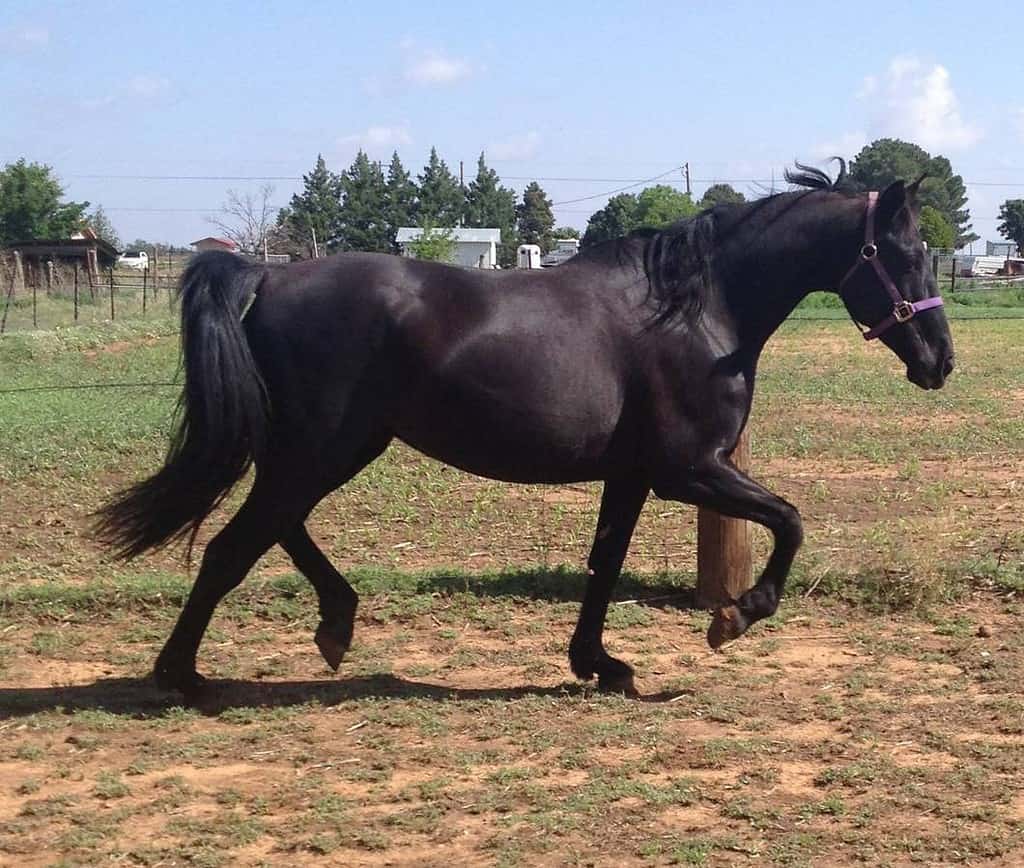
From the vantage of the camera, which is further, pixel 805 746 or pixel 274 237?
pixel 274 237

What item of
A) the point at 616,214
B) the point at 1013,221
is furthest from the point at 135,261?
the point at 1013,221

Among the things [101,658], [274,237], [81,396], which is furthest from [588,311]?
[274,237]

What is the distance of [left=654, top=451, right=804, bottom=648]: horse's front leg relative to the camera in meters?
5.05

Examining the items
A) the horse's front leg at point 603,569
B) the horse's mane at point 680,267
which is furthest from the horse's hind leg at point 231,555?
the horse's mane at point 680,267

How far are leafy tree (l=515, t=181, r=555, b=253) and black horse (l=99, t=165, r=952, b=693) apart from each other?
8594cm

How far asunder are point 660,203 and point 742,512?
55.7 meters

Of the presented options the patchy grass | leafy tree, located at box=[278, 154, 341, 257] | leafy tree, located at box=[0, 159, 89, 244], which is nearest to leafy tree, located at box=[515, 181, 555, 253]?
leafy tree, located at box=[278, 154, 341, 257]

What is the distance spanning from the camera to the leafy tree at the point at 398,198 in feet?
226

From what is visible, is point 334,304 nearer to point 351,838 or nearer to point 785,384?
point 351,838

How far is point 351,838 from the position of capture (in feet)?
12.2

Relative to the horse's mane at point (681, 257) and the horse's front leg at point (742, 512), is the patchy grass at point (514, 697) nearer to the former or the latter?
the horse's front leg at point (742, 512)

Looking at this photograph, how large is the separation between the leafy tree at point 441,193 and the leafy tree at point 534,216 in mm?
10684

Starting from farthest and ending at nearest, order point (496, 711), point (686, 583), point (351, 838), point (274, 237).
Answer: point (274, 237) < point (686, 583) < point (496, 711) < point (351, 838)

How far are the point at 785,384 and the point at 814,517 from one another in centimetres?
839
